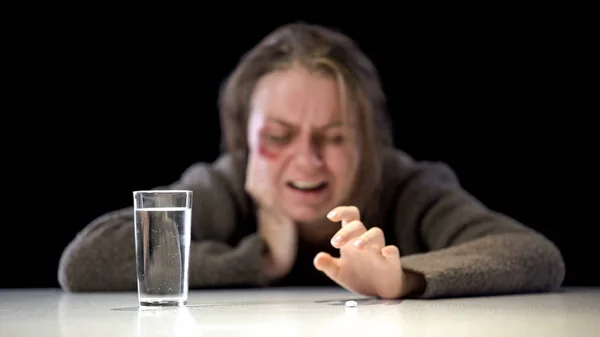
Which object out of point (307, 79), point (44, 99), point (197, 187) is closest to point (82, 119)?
point (44, 99)

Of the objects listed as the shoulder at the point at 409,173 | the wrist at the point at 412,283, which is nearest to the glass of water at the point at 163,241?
the wrist at the point at 412,283

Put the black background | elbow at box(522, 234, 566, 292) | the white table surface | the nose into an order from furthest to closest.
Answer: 1. the black background
2. the nose
3. elbow at box(522, 234, 566, 292)
4. the white table surface

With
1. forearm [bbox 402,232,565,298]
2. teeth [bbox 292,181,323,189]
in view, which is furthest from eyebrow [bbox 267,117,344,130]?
forearm [bbox 402,232,565,298]

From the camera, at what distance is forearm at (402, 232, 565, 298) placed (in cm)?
152

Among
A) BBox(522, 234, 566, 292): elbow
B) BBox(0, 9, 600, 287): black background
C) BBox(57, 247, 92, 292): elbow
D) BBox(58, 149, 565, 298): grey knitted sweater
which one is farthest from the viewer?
BBox(0, 9, 600, 287): black background

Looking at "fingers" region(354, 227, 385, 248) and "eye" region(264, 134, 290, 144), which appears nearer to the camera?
"fingers" region(354, 227, 385, 248)

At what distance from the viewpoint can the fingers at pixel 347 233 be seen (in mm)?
1367

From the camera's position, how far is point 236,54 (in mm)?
2660

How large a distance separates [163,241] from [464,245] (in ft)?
2.13

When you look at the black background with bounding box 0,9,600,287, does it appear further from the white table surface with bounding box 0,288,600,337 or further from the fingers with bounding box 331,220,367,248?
the fingers with bounding box 331,220,367,248

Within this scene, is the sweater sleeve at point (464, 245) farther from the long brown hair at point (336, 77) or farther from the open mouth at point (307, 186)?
the open mouth at point (307, 186)

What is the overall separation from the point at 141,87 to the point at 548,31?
3.66ft

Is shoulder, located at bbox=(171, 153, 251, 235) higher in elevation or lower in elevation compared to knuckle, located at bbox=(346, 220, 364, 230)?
lower

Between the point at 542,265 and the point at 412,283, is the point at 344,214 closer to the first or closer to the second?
the point at 412,283
